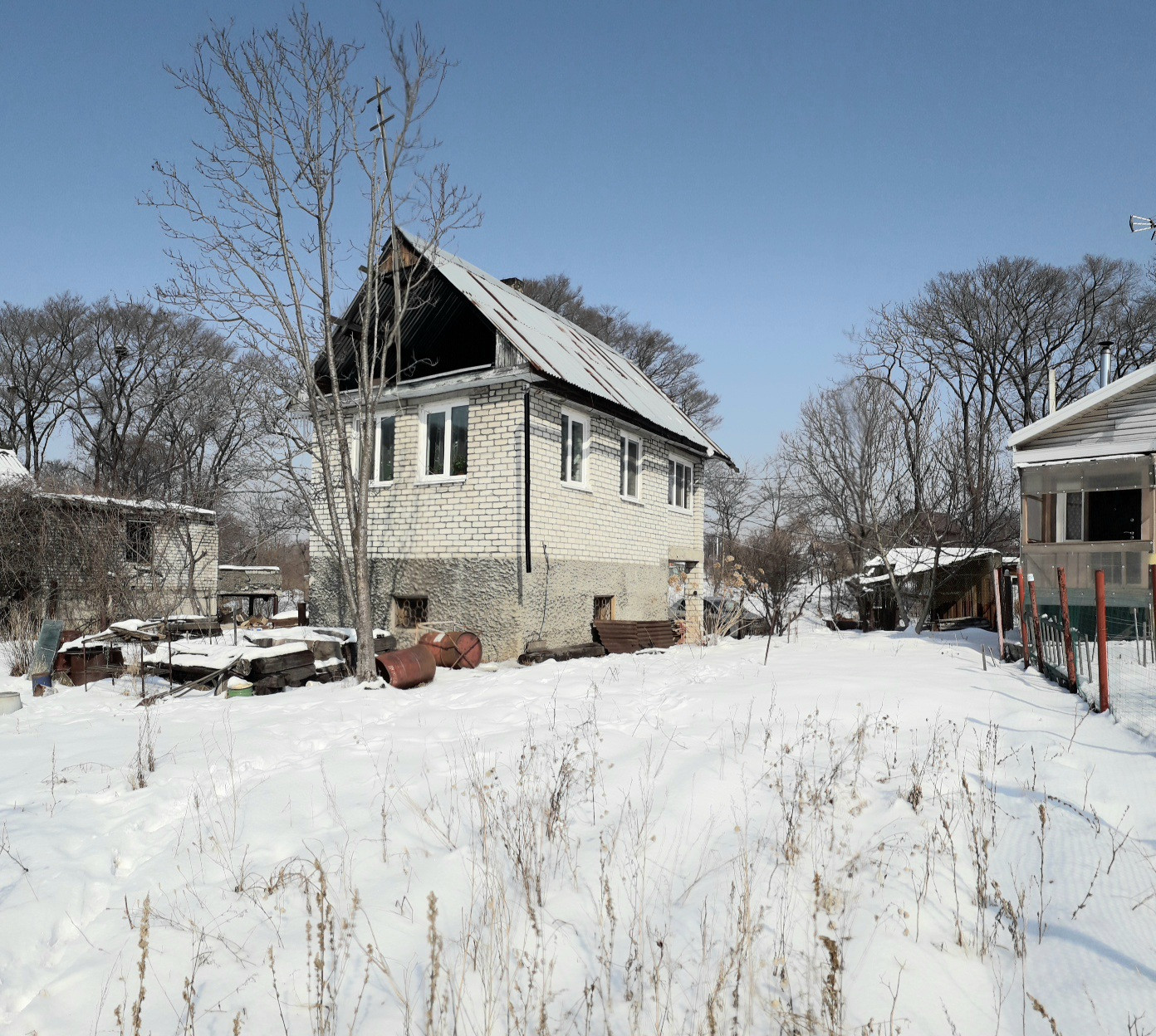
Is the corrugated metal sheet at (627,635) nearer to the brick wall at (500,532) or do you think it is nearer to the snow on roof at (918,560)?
the brick wall at (500,532)

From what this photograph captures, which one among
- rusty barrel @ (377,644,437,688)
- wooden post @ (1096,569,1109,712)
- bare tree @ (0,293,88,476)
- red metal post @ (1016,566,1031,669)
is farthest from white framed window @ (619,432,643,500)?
bare tree @ (0,293,88,476)

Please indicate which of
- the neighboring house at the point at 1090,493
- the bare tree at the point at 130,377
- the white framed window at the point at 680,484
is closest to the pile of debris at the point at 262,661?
the white framed window at the point at 680,484

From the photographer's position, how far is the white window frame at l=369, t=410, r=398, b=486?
12.8 meters

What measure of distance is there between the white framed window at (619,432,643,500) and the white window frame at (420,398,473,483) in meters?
3.41

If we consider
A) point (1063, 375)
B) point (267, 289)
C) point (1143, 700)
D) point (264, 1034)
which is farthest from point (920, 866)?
point (1063, 375)

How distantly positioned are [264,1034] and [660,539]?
13.4 m

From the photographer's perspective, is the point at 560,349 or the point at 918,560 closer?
the point at 560,349

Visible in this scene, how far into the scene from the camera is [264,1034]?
252 centimetres

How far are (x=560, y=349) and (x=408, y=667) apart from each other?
702cm

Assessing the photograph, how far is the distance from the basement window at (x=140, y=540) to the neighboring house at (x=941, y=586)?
60.1 ft

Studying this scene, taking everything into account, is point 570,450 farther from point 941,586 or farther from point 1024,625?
point 941,586

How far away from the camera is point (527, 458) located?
37.6 ft

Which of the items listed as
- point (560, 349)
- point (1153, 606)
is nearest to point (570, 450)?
point (560, 349)

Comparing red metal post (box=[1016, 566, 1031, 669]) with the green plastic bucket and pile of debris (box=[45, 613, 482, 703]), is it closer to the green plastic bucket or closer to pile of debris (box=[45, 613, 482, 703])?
pile of debris (box=[45, 613, 482, 703])
